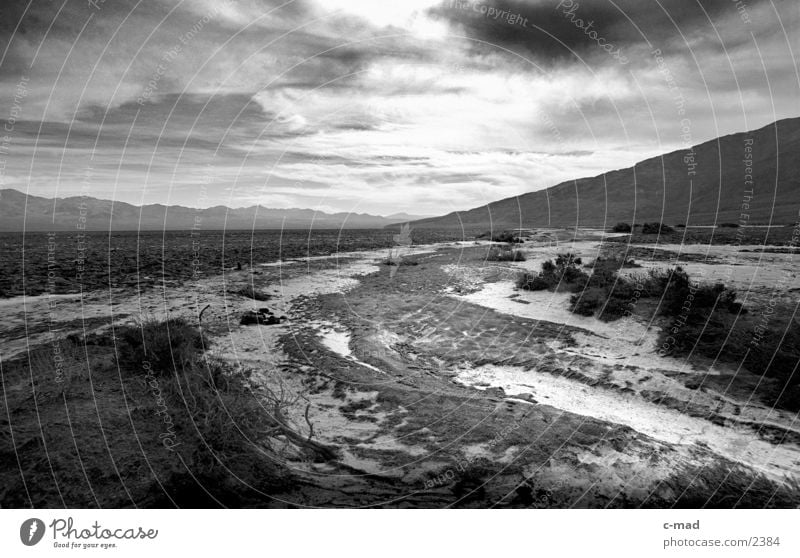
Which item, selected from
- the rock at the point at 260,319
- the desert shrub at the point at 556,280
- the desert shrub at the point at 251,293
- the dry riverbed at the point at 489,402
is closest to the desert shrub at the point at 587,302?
the dry riverbed at the point at 489,402

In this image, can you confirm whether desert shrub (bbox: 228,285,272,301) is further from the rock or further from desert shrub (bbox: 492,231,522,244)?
desert shrub (bbox: 492,231,522,244)

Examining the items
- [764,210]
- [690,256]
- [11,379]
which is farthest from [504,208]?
[11,379]

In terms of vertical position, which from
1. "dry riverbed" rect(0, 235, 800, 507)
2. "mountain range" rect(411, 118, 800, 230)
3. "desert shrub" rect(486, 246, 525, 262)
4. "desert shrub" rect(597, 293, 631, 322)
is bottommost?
"dry riverbed" rect(0, 235, 800, 507)

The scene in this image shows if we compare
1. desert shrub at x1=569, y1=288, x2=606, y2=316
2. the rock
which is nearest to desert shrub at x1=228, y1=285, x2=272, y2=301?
the rock

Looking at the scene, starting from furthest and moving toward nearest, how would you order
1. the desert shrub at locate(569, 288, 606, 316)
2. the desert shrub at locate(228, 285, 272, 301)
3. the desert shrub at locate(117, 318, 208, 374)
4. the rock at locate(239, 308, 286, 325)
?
the desert shrub at locate(228, 285, 272, 301) < the desert shrub at locate(569, 288, 606, 316) < the rock at locate(239, 308, 286, 325) < the desert shrub at locate(117, 318, 208, 374)

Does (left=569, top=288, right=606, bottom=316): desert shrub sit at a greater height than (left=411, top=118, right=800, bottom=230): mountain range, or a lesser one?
lesser

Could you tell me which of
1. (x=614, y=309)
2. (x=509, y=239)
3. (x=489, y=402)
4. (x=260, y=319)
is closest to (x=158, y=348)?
(x=260, y=319)

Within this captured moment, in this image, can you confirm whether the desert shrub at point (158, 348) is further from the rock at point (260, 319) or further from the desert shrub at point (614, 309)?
the desert shrub at point (614, 309)
